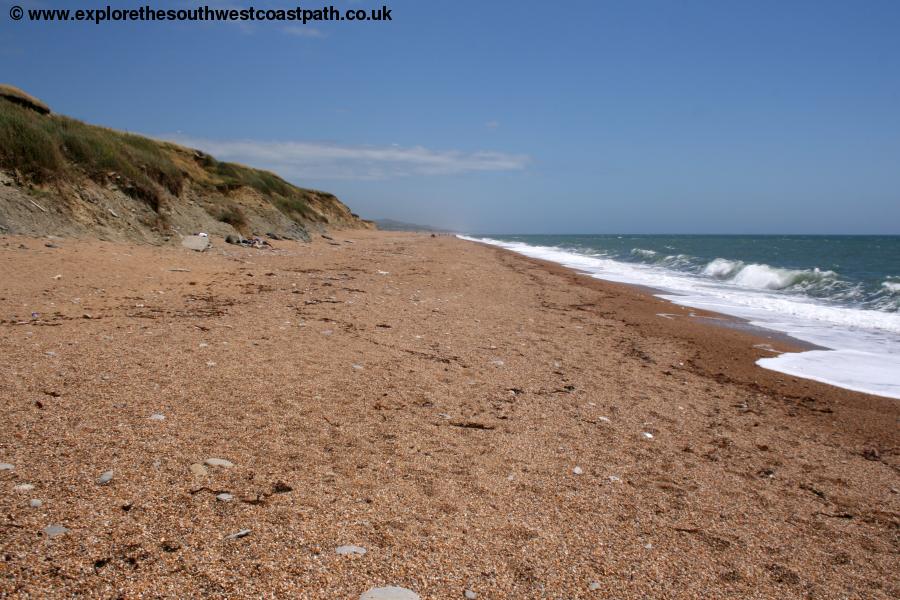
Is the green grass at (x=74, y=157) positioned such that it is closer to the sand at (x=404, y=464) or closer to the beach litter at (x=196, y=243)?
the beach litter at (x=196, y=243)

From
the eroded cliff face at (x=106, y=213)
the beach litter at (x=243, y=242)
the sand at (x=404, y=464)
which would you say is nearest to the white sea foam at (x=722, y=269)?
the sand at (x=404, y=464)

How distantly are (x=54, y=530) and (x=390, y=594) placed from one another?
147 centimetres

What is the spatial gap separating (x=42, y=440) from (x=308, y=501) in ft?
5.29

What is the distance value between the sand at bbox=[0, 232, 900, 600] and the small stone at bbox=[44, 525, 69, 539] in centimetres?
1

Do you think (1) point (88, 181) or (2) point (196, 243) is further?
(2) point (196, 243)

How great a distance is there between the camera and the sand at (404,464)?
2.33m

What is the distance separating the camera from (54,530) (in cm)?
225

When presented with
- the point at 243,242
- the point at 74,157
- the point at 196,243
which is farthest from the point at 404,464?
the point at 243,242

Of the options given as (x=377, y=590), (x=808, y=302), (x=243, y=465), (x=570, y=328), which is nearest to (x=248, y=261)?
(x=570, y=328)

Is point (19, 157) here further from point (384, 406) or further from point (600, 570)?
point (600, 570)

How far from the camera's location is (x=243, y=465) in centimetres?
306

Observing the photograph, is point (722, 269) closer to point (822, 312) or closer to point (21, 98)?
point (822, 312)

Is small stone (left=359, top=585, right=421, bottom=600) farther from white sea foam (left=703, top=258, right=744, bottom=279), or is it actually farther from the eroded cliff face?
white sea foam (left=703, top=258, right=744, bottom=279)

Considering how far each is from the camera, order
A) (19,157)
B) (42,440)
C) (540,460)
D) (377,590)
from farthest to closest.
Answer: (19,157) < (540,460) < (42,440) < (377,590)
